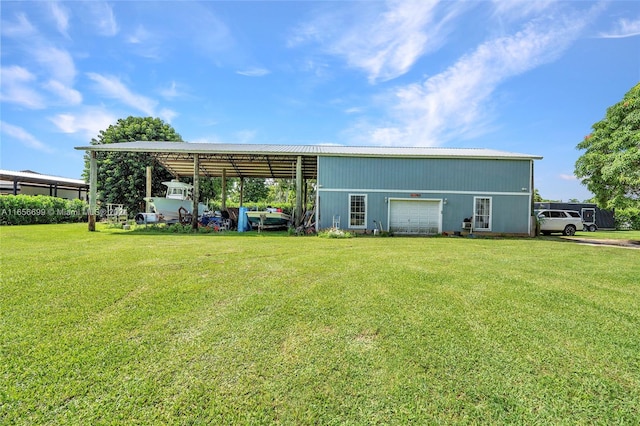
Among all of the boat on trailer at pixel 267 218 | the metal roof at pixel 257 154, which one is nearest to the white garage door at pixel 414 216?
the metal roof at pixel 257 154

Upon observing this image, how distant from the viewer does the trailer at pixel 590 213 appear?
23.1m

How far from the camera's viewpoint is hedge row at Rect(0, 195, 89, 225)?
1599cm

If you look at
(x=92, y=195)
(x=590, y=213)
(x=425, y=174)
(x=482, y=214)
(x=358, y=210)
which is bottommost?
(x=482, y=214)

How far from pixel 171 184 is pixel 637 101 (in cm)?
2227

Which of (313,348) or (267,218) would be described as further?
(267,218)

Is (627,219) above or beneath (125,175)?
beneath

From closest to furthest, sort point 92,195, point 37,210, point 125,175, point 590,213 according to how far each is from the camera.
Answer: point 92,195
point 37,210
point 125,175
point 590,213

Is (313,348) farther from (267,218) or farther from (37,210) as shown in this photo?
(37,210)

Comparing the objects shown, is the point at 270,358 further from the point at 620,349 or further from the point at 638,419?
the point at 620,349

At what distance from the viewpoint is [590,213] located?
2353 cm

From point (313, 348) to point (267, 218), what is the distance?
495 inches

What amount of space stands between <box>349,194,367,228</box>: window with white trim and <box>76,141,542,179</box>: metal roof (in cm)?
204

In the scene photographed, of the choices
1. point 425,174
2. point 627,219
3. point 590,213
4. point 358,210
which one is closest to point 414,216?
point 425,174

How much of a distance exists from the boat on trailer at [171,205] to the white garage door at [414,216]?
11.1 m
